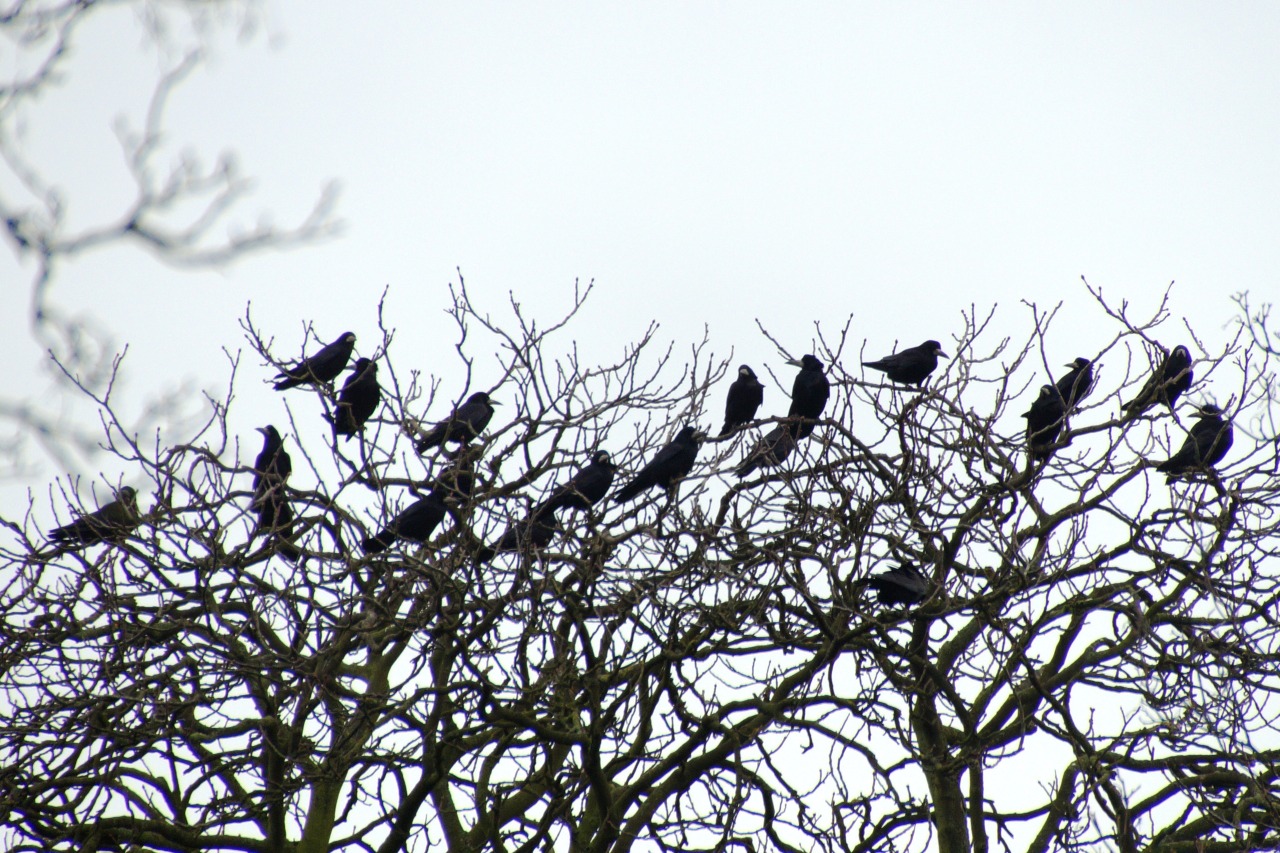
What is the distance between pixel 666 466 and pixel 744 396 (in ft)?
6.19

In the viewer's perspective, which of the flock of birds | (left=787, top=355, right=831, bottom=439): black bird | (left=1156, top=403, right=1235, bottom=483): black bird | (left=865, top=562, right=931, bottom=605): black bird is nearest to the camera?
the flock of birds

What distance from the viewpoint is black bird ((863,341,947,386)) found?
9000 mm

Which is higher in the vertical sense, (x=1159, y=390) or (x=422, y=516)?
(x=422, y=516)

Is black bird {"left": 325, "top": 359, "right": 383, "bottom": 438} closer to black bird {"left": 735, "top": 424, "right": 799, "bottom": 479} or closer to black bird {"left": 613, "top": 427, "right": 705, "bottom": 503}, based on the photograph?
black bird {"left": 613, "top": 427, "right": 705, "bottom": 503}

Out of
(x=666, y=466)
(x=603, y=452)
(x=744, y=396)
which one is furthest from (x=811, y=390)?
(x=603, y=452)

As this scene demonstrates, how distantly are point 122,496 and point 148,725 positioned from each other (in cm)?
109

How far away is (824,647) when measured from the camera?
595 cm

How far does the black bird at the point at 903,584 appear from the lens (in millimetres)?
6680

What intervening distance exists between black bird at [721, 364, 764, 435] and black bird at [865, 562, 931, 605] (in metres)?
2.58

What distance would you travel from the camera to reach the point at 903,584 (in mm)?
6691

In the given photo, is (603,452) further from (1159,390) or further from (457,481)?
(1159,390)

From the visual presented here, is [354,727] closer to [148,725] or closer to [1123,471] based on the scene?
[148,725]

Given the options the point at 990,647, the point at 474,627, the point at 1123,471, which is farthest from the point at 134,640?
the point at 1123,471

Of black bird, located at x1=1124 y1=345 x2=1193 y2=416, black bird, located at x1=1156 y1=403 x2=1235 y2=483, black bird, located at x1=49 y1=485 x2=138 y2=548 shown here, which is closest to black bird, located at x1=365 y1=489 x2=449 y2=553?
black bird, located at x1=49 y1=485 x2=138 y2=548
